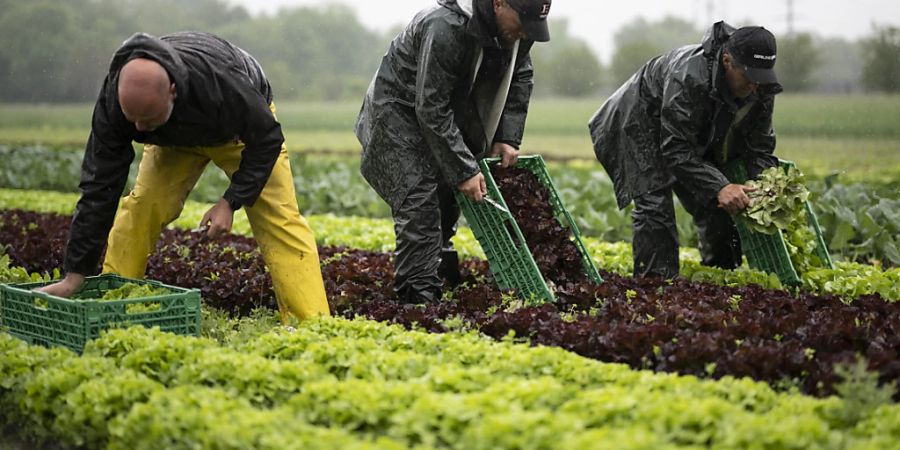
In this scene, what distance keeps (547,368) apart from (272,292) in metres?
2.93

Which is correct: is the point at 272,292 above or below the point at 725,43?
below

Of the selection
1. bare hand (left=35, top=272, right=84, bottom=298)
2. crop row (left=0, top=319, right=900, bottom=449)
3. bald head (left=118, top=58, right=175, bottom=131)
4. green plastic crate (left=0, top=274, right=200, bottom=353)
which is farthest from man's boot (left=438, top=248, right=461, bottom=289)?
bald head (left=118, top=58, right=175, bottom=131)

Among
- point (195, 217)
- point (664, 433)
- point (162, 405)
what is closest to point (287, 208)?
point (162, 405)

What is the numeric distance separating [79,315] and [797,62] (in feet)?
54.2

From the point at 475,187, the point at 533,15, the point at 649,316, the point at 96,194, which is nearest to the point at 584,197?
the point at 475,187

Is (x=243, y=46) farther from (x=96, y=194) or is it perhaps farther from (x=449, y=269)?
(x=96, y=194)

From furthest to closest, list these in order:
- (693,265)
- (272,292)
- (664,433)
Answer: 1. (693,265)
2. (272,292)
3. (664,433)

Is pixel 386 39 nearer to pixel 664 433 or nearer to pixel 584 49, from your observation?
pixel 584 49

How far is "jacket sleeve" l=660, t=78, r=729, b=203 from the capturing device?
6633 millimetres

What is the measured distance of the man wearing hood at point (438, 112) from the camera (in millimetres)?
5898

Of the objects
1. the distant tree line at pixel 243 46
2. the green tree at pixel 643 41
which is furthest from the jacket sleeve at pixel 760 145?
the distant tree line at pixel 243 46

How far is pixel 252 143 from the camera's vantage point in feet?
17.6

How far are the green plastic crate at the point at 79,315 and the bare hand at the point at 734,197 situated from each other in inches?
132

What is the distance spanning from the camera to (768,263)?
22.9 feet
